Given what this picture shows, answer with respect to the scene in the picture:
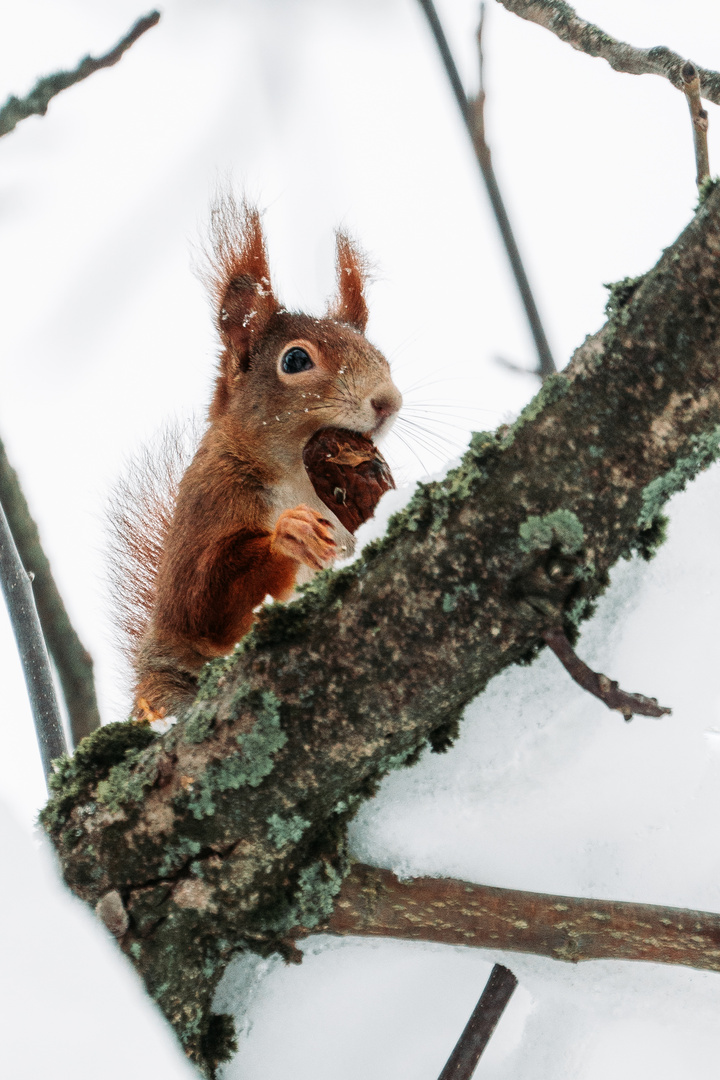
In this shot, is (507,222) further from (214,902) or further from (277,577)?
(214,902)

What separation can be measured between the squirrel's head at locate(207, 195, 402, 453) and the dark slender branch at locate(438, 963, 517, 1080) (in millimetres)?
516

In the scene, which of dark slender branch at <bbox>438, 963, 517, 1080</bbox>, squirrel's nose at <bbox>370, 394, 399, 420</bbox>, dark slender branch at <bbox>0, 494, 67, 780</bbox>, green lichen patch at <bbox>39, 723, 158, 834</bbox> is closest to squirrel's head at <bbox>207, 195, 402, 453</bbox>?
squirrel's nose at <bbox>370, 394, 399, 420</bbox>

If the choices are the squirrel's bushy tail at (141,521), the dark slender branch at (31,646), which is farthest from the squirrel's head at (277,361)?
the dark slender branch at (31,646)

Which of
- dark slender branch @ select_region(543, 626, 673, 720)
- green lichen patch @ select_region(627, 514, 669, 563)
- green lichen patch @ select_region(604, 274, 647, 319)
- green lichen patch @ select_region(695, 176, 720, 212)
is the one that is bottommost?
dark slender branch @ select_region(543, 626, 673, 720)

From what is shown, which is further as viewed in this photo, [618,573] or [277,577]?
[277,577]

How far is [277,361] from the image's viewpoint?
987 mm

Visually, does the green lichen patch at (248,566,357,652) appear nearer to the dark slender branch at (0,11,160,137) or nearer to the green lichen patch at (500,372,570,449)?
the green lichen patch at (500,372,570,449)

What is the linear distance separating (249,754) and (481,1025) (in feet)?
0.75

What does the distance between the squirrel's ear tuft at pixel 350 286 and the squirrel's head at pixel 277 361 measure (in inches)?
1.1

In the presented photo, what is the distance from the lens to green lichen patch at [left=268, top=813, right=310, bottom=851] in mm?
558

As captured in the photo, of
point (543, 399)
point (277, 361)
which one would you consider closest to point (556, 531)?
point (543, 399)

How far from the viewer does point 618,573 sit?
22.4 inches

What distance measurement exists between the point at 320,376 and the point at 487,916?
570 millimetres

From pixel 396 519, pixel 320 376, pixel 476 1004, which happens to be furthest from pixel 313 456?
pixel 476 1004
